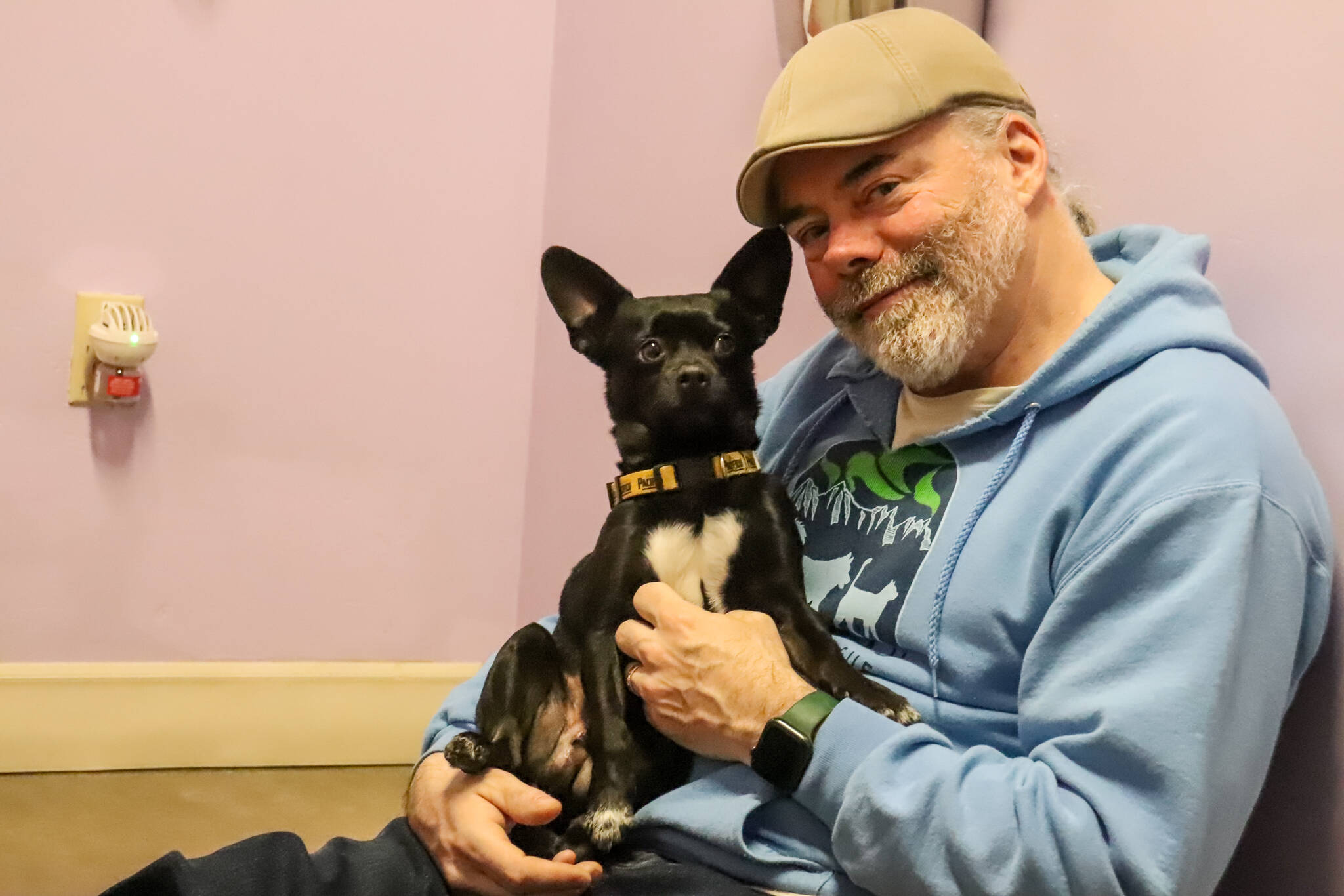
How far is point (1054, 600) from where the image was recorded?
1.03 m

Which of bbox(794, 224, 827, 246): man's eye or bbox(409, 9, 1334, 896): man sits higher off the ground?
bbox(794, 224, 827, 246): man's eye

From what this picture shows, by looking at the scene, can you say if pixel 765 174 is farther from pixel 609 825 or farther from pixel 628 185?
pixel 628 185

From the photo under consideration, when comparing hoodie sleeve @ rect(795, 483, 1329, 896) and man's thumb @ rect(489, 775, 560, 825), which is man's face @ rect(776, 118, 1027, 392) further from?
man's thumb @ rect(489, 775, 560, 825)

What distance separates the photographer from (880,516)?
4.21ft

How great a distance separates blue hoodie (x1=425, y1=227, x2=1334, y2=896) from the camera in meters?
0.91

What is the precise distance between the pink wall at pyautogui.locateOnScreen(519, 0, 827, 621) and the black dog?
63 cm

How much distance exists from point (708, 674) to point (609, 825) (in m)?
0.21

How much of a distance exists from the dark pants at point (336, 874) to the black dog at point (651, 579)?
0.08 m

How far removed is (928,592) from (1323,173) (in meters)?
0.58

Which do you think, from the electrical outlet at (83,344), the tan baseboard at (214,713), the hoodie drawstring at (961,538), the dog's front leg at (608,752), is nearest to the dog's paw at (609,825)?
the dog's front leg at (608,752)

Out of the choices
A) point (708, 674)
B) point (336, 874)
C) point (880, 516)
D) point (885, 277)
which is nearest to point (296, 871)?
point (336, 874)

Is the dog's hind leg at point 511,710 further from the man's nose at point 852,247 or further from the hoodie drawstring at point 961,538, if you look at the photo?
the man's nose at point 852,247

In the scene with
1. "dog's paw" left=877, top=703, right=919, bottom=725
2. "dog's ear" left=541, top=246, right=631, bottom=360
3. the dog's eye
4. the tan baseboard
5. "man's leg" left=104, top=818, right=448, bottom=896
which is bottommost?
the tan baseboard

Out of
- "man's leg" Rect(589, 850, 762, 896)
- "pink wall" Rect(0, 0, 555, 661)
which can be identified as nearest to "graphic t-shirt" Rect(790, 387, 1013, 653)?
"man's leg" Rect(589, 850, 762, 896)
